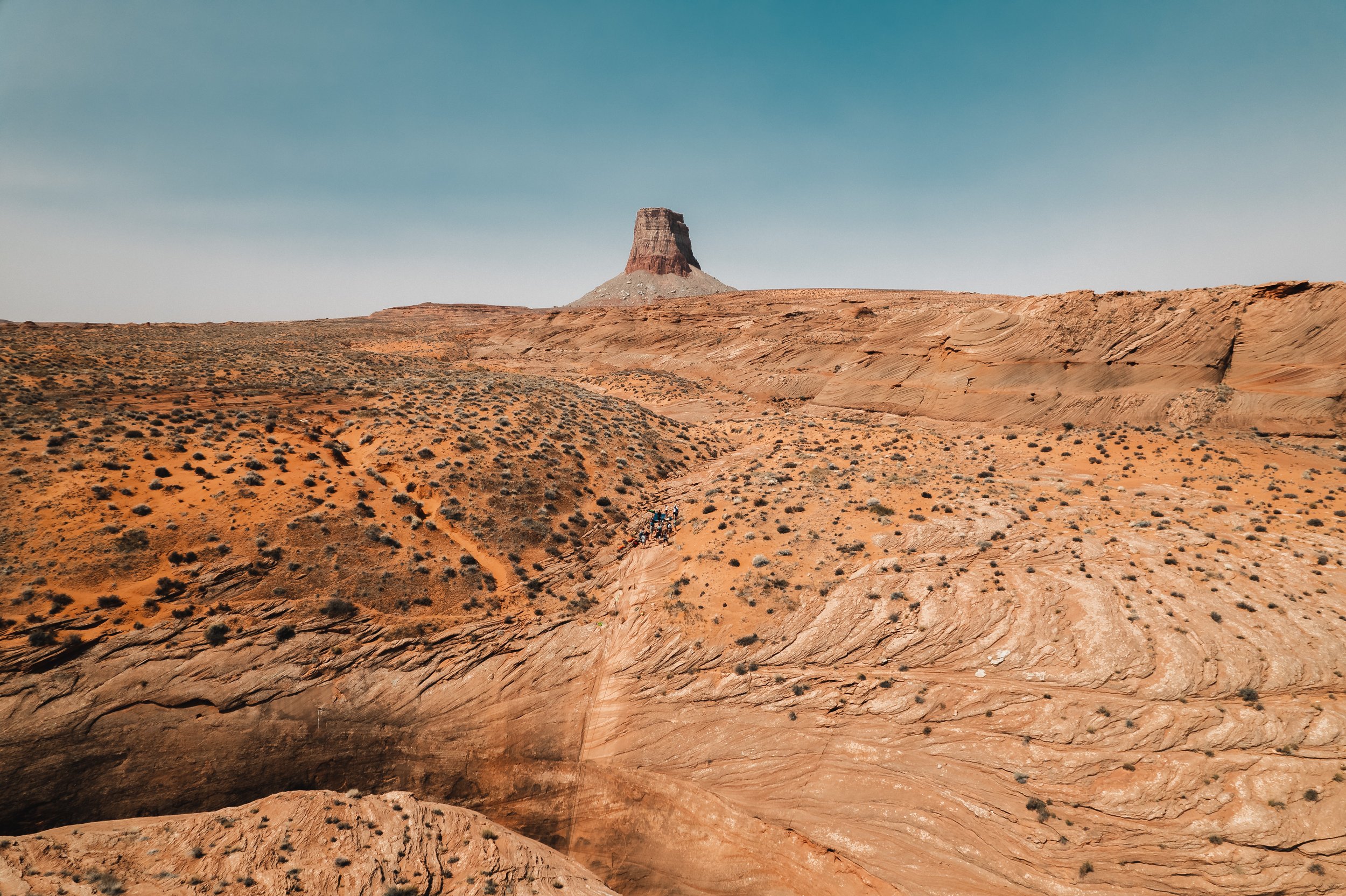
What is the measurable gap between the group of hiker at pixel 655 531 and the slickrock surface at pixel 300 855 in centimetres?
1018

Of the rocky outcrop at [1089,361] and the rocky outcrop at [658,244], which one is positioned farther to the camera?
the rocky outcrop at [658,244]

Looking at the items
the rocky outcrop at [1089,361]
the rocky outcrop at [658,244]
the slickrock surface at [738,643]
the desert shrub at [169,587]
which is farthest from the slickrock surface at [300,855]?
the rocky outcrop at [658,244]

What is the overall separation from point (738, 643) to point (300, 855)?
1153 centimetres

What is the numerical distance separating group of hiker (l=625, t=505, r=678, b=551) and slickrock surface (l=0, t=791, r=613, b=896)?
10176 mm

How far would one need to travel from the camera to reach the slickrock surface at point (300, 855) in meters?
9.33

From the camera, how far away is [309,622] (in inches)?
562

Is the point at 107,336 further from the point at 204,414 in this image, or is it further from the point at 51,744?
the point at 51,744

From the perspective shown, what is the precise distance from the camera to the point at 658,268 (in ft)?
455

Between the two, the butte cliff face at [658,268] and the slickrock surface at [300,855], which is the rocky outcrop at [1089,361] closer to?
the slickrock surface at [300,855]

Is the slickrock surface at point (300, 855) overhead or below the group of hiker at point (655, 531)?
below

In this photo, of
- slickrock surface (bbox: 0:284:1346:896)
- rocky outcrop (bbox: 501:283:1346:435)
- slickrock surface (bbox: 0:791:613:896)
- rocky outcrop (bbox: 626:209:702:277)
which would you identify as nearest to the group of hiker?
slickrock surface (bbox: 0:284:1346:896)

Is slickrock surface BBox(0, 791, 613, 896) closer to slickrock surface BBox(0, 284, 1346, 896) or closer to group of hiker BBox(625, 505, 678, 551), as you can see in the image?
slickrock surface BBox(0, 284, 1346, 896)

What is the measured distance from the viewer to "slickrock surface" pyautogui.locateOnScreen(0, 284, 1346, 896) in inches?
431

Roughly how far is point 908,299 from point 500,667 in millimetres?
67276
